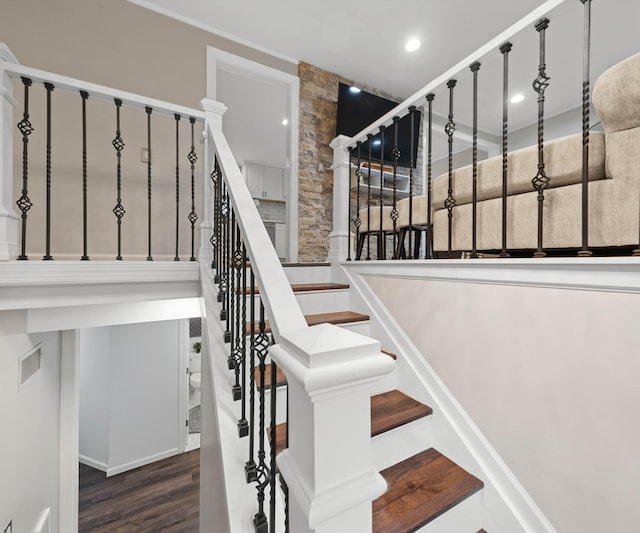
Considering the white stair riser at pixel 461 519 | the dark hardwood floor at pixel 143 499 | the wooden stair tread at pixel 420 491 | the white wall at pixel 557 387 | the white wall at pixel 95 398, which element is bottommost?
the dark hardwood floor at pixel 143 499

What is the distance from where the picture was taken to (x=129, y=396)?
4.01 m

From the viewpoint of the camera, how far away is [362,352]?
522 mm

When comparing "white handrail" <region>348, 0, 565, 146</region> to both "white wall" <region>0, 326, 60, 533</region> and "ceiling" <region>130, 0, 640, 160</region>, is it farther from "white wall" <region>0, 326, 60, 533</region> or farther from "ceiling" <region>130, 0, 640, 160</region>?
"white wall" <region>0, 326, 60, 533</region>

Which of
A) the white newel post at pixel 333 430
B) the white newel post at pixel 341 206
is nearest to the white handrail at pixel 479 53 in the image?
the white newel post at pixel 341 206

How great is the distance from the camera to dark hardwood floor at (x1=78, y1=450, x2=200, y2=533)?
3.18 metres

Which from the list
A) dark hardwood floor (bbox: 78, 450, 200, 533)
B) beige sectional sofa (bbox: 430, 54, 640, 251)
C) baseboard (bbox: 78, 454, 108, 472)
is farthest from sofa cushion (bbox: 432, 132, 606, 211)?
baseboard (bbox: 78, 454, 108, 472)

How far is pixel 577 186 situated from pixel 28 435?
3.19 metres

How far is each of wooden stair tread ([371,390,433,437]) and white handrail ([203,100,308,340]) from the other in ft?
2.63

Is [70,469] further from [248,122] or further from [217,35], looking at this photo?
[248,122]

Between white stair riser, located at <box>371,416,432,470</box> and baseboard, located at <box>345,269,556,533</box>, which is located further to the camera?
white stair riser, located at <box>371,416,432,470</box>

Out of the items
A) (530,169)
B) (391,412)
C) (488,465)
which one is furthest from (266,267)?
(488,465)

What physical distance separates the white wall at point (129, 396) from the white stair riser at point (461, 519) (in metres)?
4.09

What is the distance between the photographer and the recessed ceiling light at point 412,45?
10.9ft

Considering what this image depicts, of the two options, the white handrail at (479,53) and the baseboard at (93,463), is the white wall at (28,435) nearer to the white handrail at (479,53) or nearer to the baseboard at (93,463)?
the baseboard at (93,463)
